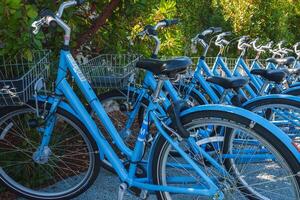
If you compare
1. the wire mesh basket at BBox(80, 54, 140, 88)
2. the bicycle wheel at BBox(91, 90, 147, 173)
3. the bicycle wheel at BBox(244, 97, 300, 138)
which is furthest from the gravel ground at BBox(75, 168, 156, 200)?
the bicycle wheel at BBox(244, 97, 300, 138)

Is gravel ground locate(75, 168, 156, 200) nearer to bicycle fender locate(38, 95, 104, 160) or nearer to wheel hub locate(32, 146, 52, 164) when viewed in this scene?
wheel hub locate(32, 146, 52, 164)

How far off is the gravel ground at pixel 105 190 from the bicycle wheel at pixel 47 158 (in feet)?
0.47

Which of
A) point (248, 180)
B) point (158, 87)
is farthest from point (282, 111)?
point (158, 87)

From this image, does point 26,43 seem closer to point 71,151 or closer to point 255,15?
point 71,151

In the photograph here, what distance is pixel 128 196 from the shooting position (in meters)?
3.42

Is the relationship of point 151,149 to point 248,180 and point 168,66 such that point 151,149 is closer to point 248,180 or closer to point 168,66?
point 168,66

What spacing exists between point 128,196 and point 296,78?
2886 mm

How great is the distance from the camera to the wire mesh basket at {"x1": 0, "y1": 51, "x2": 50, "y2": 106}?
2.78m

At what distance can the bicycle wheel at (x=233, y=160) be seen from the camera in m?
2.44

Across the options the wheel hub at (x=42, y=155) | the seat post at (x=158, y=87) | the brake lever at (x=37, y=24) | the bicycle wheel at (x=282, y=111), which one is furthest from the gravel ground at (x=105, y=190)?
the brake lever at (x=37, y=24)

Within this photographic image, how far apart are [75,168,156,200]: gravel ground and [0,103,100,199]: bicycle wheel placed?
144mm

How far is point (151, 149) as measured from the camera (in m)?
2.71

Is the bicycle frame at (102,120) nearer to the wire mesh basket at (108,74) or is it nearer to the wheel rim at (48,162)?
the wheel rim at (48,162)

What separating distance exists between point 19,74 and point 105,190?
1182 millimetres
